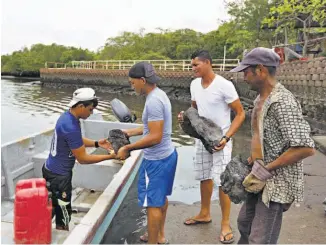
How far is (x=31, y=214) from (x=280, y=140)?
5.98ft

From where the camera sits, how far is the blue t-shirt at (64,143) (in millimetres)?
2910

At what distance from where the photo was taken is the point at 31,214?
8.19ft

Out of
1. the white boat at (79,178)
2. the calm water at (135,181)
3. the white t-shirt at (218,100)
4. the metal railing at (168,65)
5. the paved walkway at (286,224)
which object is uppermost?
the metal railing at (168,65)

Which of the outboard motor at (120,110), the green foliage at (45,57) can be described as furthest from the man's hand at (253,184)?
the green foliage at (45,57)

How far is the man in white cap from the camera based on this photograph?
2932 mm

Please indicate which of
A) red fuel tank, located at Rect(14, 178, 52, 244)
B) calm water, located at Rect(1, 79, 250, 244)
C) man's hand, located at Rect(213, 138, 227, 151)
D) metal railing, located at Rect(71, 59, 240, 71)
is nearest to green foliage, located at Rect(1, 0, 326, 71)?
metal railing, located at Rect(71, 59, 240, 71)

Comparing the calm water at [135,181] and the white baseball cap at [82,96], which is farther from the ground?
the white baseball cap at [82,96]

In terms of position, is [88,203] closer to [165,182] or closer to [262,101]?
[165,182]

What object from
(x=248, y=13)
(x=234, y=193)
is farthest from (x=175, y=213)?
(x=248, y=13)

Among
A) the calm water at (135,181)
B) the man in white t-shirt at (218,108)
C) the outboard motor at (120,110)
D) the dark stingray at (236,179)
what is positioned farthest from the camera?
the outboard motor at (120,110)

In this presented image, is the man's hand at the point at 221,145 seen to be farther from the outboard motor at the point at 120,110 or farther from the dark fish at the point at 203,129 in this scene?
the outboard motor at the point at 120,110

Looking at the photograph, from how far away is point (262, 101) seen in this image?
2.28m

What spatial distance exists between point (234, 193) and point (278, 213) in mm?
329

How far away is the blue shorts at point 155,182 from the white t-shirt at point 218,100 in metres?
0.77
